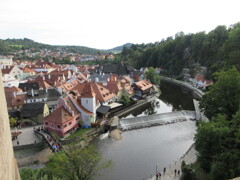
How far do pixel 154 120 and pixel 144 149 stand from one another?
8.30 metres

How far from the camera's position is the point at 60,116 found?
24250mm

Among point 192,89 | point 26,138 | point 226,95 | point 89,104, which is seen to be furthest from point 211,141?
point 192,89

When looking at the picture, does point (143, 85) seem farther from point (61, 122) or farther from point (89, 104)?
point (61, 122)

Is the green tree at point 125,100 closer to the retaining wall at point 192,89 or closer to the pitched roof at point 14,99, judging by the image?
the pitched roof at point 14,99

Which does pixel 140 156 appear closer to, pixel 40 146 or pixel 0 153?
pixel 40 146

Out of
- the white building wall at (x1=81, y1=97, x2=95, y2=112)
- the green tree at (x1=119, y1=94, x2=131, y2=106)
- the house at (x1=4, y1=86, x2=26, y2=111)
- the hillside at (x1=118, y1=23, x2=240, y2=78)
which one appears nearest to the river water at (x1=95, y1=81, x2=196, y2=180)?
the white building wall at (x1=81, y1=97, x2=95, y2=112)

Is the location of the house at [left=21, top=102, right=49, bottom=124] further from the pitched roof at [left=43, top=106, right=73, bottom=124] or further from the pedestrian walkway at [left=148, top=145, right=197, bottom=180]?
the pedestrian walkway at [left=148, top=145, right=197, bottom=180]

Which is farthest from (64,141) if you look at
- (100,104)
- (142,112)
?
(142,112)

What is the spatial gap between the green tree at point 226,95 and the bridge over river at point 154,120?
9825mm

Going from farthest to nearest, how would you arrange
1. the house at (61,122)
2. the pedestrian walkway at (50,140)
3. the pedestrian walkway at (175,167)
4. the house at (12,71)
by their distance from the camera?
the house at (12,71), the house at (61,122), the pedestrian walkway at (50,140), the pedestrian walkway at (175,167)

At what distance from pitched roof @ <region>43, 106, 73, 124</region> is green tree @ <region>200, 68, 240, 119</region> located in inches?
723

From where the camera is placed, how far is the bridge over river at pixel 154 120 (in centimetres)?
2878

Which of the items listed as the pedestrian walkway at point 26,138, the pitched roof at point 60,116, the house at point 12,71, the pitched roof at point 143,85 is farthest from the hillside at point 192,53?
the house at point 12,71

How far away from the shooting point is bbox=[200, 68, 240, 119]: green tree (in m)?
19.0
